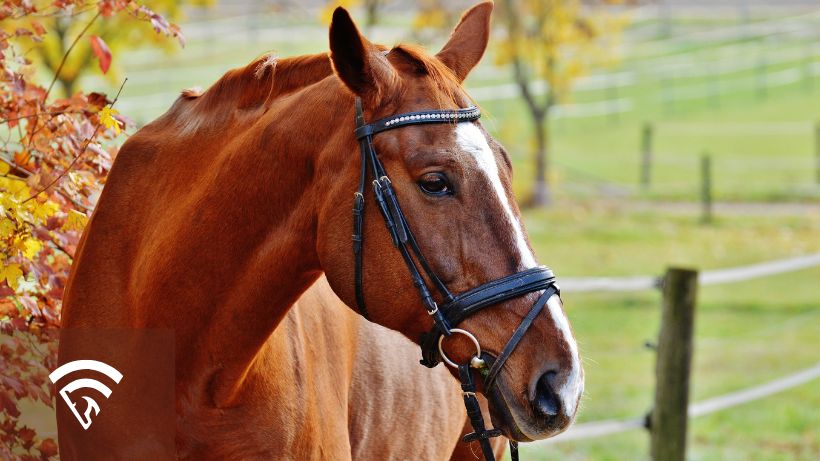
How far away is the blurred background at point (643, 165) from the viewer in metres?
8.42

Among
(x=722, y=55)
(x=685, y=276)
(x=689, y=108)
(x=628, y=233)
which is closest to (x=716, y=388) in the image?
(x=685, y=276)

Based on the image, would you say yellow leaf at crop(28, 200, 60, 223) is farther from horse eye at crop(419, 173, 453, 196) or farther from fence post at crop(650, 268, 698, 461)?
fence post at crop(650, 268, 698, 461)

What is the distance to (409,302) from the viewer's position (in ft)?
8.08

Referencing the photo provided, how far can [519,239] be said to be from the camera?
94.3 inches

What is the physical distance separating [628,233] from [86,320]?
13.0m

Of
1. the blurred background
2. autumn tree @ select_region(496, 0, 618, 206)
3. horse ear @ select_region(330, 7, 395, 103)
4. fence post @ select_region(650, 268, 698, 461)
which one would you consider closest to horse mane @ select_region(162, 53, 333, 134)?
the blurred background

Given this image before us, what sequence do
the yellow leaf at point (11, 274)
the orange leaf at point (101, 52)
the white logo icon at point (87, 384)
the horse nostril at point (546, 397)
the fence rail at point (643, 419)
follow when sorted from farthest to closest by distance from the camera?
1. the fence rail at point (643, 419)
2. the orange leaf at point (101, 52)
3. the yellow leaf at point (11, 274)
4. the white logo icon at point (87, 384)
5. the horse nostril at point (546, 397)

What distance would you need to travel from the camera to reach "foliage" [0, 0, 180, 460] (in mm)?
3054

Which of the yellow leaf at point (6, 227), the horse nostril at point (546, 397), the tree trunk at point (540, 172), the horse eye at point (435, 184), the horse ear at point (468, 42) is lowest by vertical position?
the horse nostril at point (546, 397)

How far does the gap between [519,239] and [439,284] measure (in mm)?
208

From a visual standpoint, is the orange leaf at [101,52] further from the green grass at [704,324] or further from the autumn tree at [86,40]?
the autumn tree at [86,40]

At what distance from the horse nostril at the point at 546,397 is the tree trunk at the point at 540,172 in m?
14.9

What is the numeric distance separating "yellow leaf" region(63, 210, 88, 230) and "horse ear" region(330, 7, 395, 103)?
3.25 ft

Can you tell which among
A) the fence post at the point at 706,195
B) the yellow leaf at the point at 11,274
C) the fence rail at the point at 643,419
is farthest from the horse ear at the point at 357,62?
the fence post at the point at 706,195
